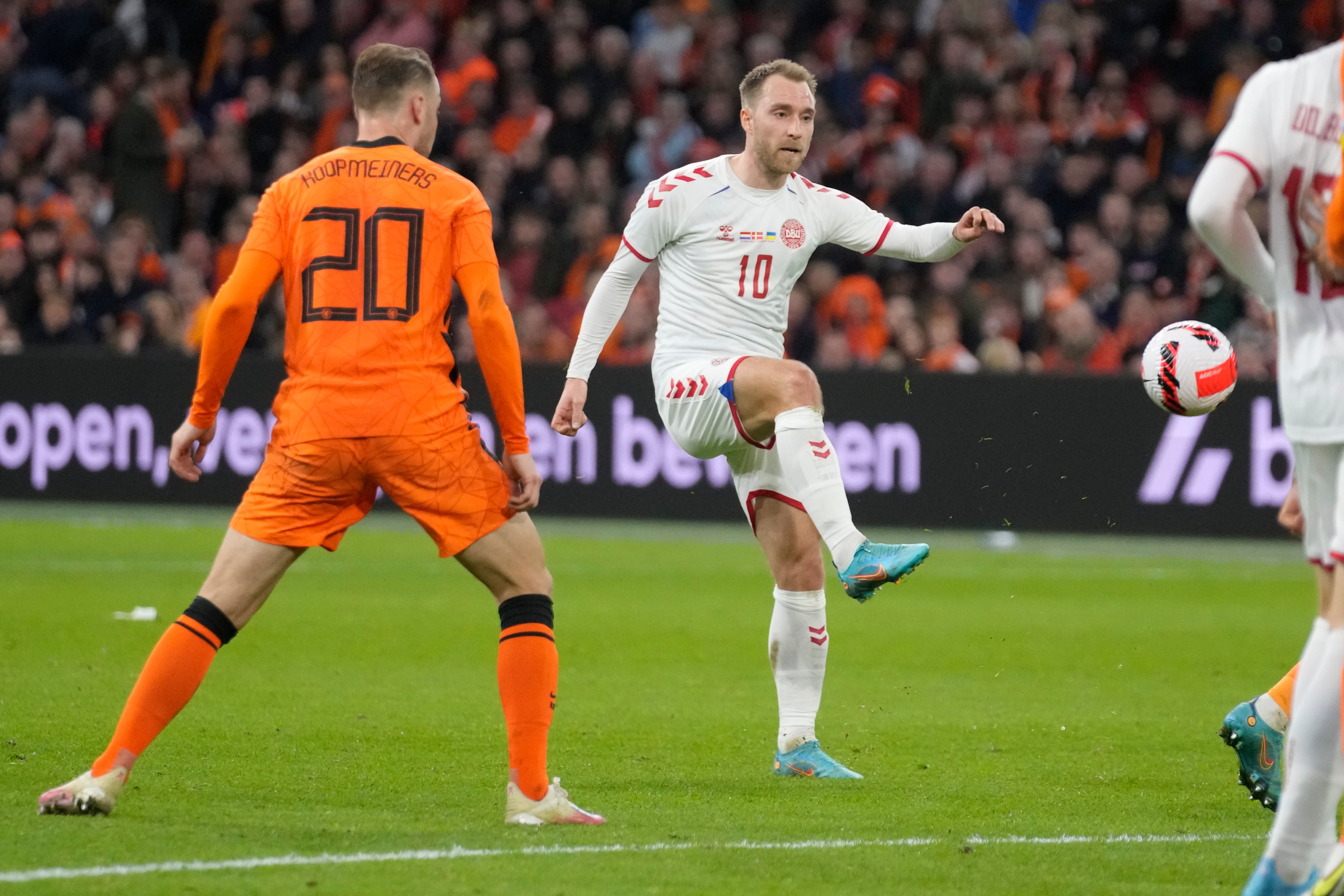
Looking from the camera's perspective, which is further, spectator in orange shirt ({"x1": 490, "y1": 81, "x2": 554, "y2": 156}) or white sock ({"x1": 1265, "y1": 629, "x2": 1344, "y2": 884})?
spectator in orange shirt ({"x1": 490, "y1": 81, "x2": 554, "y2": 156})

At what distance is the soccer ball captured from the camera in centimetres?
550

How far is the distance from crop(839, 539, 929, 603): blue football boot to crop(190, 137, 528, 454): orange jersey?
3.74ft

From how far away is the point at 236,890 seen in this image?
4180mm

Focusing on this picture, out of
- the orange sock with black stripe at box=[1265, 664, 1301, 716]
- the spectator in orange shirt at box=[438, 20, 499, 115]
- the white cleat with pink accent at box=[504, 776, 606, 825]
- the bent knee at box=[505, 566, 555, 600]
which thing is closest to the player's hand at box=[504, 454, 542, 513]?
the bent knee at box=[505, 566, 555, 600]

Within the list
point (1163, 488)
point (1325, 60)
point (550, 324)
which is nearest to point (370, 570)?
point (550, 324)

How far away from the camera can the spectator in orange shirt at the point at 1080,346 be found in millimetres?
15352

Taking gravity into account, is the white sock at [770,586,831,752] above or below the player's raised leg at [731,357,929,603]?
below

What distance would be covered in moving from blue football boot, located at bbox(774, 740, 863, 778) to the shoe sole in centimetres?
121

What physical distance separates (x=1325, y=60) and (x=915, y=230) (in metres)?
2.67

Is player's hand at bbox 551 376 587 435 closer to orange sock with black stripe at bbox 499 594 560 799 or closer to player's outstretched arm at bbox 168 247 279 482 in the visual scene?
orange sock with black stripe at bbox 499 594 560 799

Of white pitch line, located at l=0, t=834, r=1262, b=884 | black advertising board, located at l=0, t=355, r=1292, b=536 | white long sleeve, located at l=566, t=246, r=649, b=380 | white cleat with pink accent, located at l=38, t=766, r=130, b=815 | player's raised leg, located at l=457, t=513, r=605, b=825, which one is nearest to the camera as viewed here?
white pitch line, located at l=0, t=834, r=1262, b=884

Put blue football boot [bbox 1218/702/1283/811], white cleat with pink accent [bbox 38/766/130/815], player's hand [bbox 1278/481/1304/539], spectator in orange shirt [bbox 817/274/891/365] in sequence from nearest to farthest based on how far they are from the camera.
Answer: player's hand [bbox 1278/481/1304/539], white cleat with pink accent [bbox 38/766/130/815], blue football boot [bbox 1218/702/1283/811], spectator in orange shirt [bbox 817/274/891/365]

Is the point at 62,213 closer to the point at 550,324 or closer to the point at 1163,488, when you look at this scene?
the point at 550,324

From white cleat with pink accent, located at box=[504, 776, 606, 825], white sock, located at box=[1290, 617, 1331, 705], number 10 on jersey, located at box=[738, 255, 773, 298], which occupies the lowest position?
white cleat with pink accent, located at box=[504, 776, 606, 825]
